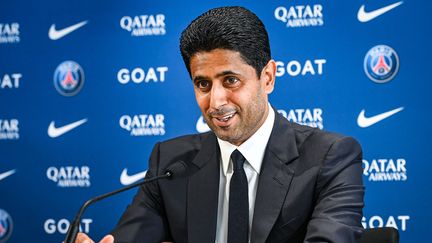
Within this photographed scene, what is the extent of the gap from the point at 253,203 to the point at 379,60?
1.92 metres

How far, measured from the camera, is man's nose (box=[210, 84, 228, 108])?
2.29m

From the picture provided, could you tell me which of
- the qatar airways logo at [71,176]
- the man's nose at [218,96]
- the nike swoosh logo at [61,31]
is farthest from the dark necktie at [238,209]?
the nike swoosh logo at [61,31]

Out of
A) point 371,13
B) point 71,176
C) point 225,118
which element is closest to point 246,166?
point 225,118

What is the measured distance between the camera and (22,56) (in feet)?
14.8

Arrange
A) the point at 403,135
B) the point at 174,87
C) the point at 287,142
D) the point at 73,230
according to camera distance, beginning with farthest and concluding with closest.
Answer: the point at 174,87 < the point at 403,135 < the point at 287,142 < the point at 73,230

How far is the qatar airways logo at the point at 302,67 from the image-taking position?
4.05 meters

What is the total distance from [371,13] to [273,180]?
197 centimetres

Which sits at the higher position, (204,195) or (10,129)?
(10,129)

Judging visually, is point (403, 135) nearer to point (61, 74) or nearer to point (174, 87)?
point (174, 87)

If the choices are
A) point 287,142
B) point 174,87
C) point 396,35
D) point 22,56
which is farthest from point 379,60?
point 22,56

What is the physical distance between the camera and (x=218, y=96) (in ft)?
7.50

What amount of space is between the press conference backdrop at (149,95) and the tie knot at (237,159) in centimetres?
167

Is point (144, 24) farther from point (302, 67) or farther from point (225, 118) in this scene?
point (225, 118)

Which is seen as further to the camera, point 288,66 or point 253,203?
point 288,66
